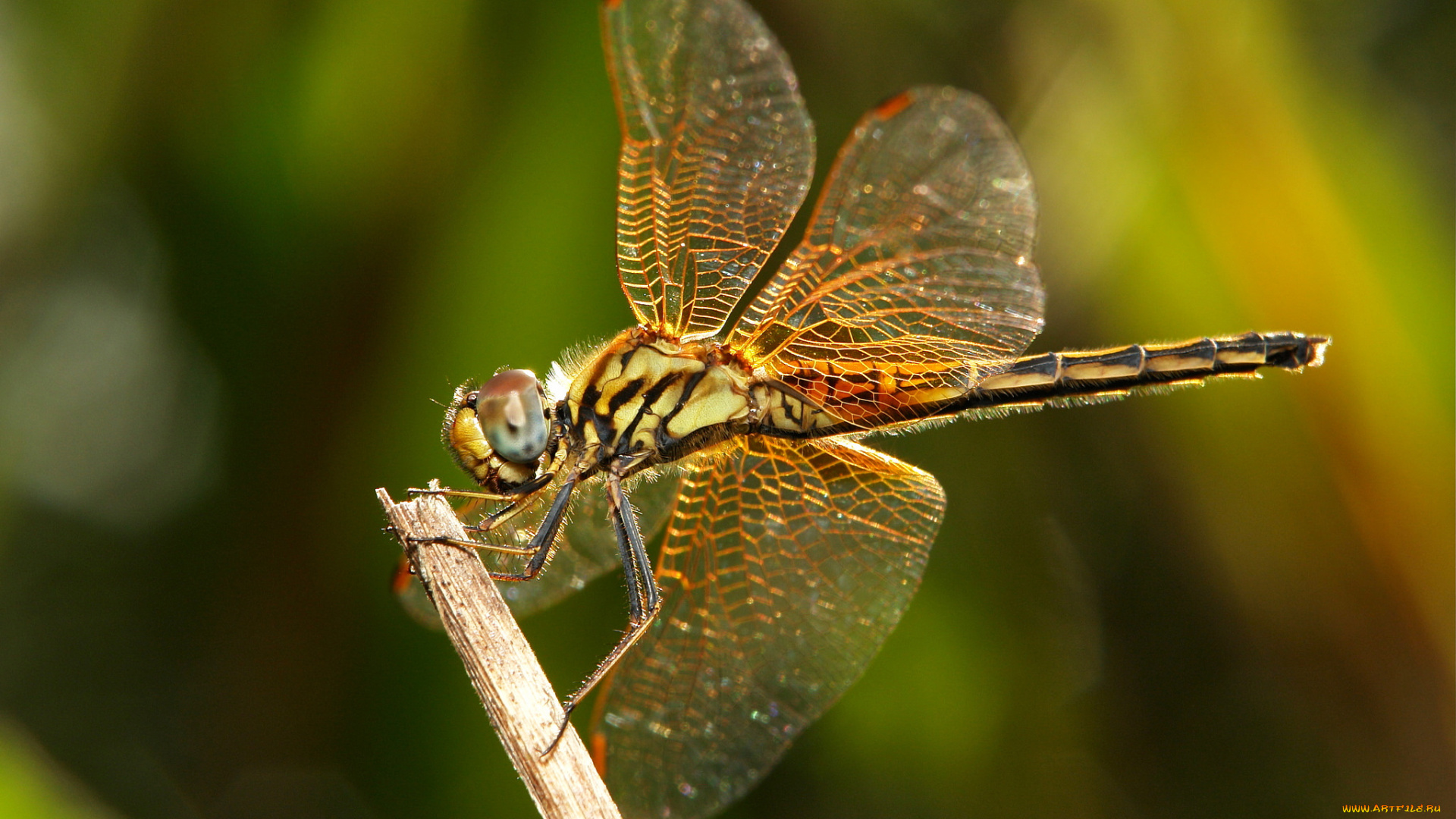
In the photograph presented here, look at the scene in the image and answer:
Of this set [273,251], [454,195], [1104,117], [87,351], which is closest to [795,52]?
[1104,117]

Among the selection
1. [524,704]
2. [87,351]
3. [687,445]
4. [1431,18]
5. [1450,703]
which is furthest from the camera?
[1431,18]

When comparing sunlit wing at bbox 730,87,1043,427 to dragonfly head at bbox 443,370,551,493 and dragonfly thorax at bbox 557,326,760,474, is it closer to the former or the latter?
dragonfly thorax at bbox 557,326,760,474

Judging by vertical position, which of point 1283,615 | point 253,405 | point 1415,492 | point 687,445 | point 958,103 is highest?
point 958,103

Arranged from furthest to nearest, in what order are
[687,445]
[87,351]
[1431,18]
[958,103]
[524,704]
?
[1431,18] → [87,351] → [687,445] → [958,103] → [524,704]

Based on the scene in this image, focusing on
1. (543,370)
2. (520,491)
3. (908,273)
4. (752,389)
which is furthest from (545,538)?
(908,273)

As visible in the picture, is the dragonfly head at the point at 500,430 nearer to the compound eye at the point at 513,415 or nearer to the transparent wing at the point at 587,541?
the compound eye at the point at 513,415

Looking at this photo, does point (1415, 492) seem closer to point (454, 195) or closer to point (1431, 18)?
point (1431, 18)

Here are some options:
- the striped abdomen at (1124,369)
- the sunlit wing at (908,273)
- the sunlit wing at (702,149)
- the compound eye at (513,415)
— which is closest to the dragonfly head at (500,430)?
the compound eye at (513,415)
